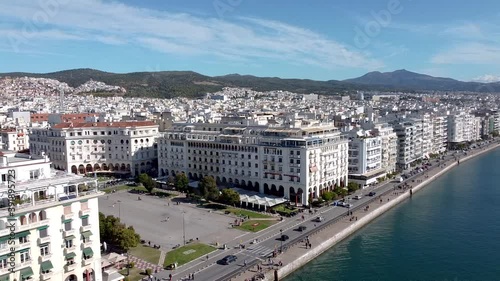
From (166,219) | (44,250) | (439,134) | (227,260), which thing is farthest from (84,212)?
(439,134)

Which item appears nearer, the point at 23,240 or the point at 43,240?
the point at 23,240

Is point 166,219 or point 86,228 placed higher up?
point 86,228

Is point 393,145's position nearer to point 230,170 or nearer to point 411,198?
point 411,198

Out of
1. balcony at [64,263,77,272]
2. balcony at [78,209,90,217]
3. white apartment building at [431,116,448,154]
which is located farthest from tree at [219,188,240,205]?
white apartment building at [431,116,448,154]

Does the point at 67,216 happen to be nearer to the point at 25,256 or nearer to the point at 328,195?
the point at 25,256

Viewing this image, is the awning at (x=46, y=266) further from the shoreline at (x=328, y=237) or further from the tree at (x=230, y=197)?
the tree at (x=230, y=197)
